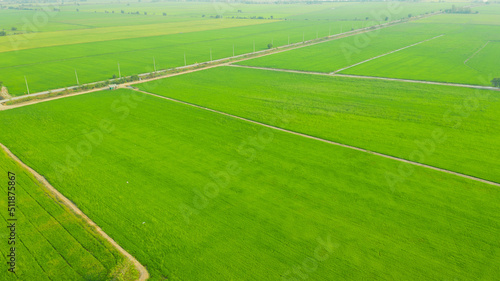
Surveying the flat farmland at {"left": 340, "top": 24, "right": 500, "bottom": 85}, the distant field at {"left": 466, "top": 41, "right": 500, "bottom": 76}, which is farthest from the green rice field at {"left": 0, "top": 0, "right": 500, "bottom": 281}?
the distant field at {"left": 466, "top": 41, "right": 500, "bottom": 76}

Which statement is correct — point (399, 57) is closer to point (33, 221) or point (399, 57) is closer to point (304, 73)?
point (304, 73)

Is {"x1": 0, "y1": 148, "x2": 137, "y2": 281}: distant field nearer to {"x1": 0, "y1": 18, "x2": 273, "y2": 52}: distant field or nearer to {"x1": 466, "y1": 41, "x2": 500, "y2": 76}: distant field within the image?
{"x1": 466, "y1": 41, "x2": 500, "y2": 76}: distant field

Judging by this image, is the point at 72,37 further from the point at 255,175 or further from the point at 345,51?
the point at 255,175

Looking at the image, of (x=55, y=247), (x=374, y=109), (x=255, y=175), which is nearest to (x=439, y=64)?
(x=374, y=109)

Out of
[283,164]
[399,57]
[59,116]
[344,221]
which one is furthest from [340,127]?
[399,57]

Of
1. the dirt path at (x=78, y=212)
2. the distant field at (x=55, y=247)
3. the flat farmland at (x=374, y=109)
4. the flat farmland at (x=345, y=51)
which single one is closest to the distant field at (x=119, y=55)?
the flat farmland at (x=345, y=51)
